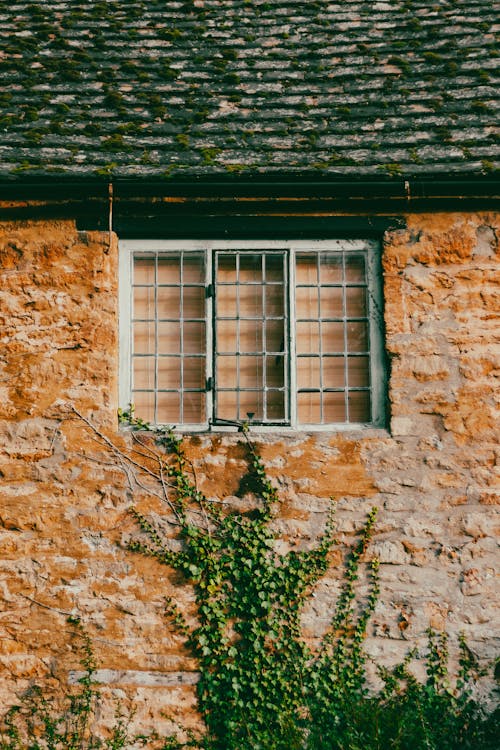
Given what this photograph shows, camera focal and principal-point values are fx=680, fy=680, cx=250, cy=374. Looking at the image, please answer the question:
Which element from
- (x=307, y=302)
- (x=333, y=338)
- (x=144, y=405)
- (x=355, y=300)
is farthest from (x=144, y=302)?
(x=355, y=300)

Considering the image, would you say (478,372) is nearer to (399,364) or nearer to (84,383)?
(399,364)

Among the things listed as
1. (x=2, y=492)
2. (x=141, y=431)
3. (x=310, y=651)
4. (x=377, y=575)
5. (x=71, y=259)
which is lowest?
(x=310, y=651)

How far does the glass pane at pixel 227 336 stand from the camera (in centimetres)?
551

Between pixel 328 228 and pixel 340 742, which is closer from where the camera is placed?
pixel 340 742

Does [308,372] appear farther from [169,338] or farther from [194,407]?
[169,338]

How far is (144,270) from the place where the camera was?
5.59 m

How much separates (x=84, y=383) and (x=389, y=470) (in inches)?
95.1

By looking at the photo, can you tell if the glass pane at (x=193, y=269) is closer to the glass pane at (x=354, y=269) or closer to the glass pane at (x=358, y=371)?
the glass pane at (x=354, y=269)

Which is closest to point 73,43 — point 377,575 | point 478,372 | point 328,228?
point 328,228

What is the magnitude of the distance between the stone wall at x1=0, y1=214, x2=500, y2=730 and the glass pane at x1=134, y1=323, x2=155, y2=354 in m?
0.29

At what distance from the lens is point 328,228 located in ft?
17.8

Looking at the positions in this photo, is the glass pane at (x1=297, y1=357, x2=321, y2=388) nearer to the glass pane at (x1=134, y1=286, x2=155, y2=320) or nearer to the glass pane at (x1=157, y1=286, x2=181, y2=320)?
the glass pane at (x1=157, y1=286, x2=181, y2=320)

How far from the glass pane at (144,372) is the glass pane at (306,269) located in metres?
1.38

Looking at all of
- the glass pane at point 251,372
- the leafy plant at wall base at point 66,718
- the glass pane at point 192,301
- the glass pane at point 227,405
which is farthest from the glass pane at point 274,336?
the leafy plant at wall base at point 66,718
